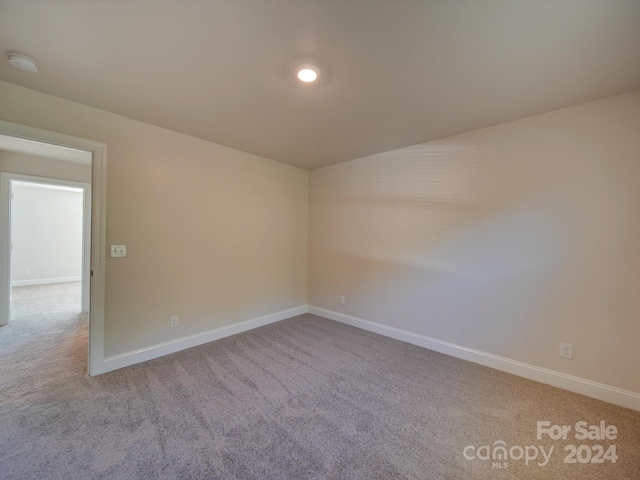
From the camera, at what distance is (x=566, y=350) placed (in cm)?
224

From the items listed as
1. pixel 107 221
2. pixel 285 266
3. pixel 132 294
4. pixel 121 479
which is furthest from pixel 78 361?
pixel 285 266

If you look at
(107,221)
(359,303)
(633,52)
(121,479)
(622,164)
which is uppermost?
(633,52)

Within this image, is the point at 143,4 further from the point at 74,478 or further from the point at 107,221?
the point at 74,478

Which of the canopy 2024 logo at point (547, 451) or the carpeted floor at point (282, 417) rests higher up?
the carpeted floor at point (282, 417)

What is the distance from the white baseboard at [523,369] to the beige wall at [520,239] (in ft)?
0.18

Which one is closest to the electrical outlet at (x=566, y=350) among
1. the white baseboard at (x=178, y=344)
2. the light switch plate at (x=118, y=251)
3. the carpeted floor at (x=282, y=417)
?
the carpeted floor at (x=282, y=417)

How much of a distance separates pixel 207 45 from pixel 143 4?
332mm

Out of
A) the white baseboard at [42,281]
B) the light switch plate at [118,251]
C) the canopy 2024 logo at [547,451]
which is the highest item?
the light switch plate at [118,251]

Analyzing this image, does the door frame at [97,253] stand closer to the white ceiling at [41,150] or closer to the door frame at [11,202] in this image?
the door frame at [11,202]

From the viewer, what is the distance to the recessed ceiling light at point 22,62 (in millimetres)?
1652

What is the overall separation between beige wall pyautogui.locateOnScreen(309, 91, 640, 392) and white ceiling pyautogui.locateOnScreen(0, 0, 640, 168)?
1.02 ft

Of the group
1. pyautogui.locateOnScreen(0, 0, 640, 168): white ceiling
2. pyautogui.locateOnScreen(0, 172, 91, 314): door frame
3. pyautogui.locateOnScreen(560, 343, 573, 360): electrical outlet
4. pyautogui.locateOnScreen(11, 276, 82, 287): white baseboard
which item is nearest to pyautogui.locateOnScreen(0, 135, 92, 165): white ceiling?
pyautogui.locateOnScreen(0, 172, 91, 314): door frame

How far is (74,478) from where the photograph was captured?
53.8 inches

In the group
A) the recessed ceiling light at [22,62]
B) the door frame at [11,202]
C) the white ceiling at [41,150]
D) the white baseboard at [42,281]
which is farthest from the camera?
the white baseboard at [42,281]
